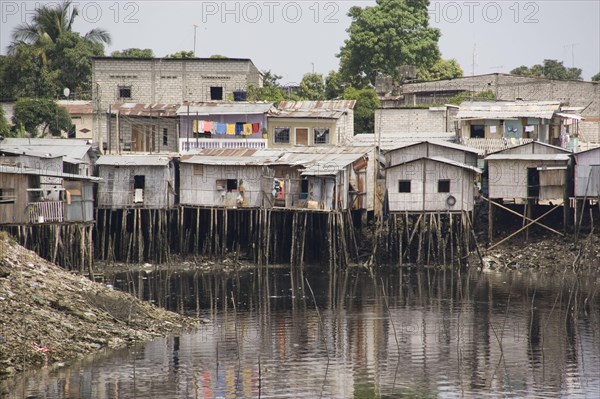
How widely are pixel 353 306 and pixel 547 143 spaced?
16.4 metres

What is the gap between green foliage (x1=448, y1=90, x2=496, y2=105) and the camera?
6173 cm

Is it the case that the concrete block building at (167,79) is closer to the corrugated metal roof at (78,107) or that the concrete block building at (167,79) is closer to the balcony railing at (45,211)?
the corrugated metal roof at (78,107)

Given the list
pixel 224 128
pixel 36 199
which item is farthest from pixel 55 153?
pixel 224 128

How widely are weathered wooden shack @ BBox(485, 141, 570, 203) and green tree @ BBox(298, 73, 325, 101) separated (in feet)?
69.8

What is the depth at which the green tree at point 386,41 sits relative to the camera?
225 ft

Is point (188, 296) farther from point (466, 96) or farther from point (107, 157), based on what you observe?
point (466, 96)

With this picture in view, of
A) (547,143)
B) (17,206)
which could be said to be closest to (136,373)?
(17,206)

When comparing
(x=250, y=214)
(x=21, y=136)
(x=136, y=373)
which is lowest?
(x=136, y=373)

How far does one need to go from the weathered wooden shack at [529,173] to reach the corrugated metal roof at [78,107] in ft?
62.8

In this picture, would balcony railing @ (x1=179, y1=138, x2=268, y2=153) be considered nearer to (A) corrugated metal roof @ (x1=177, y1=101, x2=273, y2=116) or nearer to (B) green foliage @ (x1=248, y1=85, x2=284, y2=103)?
(A) corrugated metal roof @ (x1=177, y1=101, x2=273, y2=116)

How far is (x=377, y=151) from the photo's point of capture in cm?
5069

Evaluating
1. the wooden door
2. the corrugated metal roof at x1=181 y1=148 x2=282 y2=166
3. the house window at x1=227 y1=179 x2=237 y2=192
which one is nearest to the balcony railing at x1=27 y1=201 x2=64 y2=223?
the corrugated metal roof at x1=181 y1=148 x2=282 y2=166

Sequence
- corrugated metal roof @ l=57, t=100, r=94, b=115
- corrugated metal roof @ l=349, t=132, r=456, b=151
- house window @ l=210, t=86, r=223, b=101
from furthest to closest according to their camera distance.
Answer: corrugated metal roof @ l=57, t=100, r=94, b=115 → house window @ l=210, t=86, r=223, b=101 → corrugated metal roof @ l=349, t=132, r=456, b=151

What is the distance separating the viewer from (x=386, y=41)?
68500mm
